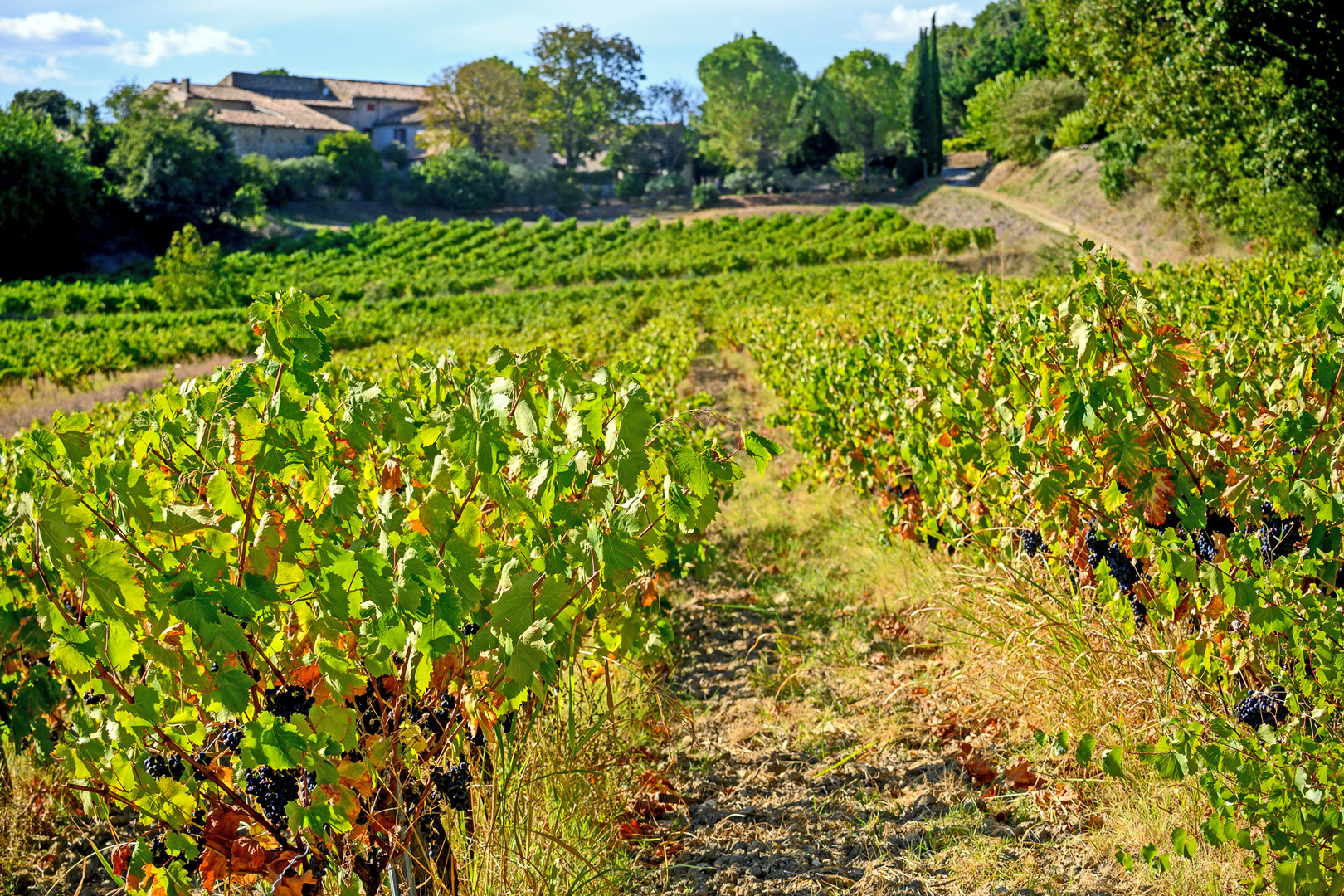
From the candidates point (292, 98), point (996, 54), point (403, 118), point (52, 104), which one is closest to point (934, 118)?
point (996, 54)

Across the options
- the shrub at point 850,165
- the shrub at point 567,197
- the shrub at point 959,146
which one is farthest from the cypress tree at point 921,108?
the shrub at point 567,197

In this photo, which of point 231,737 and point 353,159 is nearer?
point 231,737

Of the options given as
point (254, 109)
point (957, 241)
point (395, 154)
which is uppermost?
point (254, 109)

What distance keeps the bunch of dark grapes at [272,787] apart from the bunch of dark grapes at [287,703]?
133 mm

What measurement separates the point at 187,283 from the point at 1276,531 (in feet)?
142

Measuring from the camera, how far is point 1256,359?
3.15 m

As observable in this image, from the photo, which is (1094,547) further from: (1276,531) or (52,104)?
(52,104)

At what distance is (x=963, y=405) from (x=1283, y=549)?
131 centimetres

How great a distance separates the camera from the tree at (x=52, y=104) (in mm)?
57500

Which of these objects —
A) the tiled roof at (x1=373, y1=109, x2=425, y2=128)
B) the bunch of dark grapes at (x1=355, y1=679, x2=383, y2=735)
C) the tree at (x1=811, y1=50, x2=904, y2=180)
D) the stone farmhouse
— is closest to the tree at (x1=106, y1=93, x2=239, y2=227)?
the stone farmhouse

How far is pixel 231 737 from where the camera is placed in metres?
2.23

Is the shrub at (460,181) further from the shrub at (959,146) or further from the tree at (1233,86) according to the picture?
the tree at (1233,86)

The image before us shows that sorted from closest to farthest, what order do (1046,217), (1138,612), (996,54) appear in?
(1138,612)
(1046,217)
(996,54)

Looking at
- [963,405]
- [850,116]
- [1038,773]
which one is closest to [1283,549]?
[1038,773]
